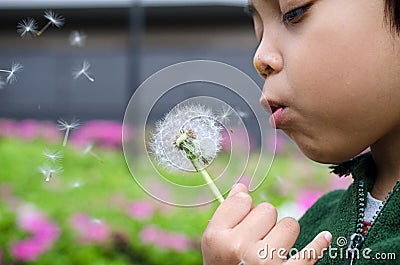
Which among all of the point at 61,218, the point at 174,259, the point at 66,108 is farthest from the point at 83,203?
the point at 66,108

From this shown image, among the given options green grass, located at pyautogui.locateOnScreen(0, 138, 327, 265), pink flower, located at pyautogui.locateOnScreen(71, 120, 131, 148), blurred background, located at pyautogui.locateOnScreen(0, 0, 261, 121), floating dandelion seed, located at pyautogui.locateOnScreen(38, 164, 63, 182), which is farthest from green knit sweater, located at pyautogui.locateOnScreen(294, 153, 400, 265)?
blurred background, located at pyautogui.locateOnScreen(0, 0, 261, 121)

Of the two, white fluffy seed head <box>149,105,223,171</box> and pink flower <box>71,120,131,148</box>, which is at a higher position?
white fluffy seed head <box>149,105,223,171</box>

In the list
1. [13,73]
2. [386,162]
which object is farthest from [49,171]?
[386,162]

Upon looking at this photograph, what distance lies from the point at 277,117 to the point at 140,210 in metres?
2.01

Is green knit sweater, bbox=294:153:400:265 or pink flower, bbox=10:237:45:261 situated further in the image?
pink flower, bbox=10:237:45:261

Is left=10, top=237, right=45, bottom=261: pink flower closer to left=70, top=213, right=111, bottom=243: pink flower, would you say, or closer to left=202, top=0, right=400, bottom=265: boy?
left=70, top=213, right=111, bottom=243: pink flower

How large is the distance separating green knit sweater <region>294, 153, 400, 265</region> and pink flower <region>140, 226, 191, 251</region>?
131 centimetres

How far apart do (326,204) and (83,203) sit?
6.45 ft

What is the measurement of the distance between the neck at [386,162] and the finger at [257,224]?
235 millimetres

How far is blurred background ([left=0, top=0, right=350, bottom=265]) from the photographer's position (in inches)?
98.1

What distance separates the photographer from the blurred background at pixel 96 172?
249cm

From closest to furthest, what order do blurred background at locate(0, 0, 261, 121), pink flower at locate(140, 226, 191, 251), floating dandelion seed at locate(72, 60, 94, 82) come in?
floating dandelion seed at locate(72, 60, 94, 82) < pink flower at locate(140, 226, 191, 251) < blurred background at locate(0, 0, 261, 121)

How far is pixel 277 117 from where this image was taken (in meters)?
1.12

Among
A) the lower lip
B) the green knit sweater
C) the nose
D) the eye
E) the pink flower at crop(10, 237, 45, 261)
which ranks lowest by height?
the pink flower at crop(10, 237, 45, 261)
